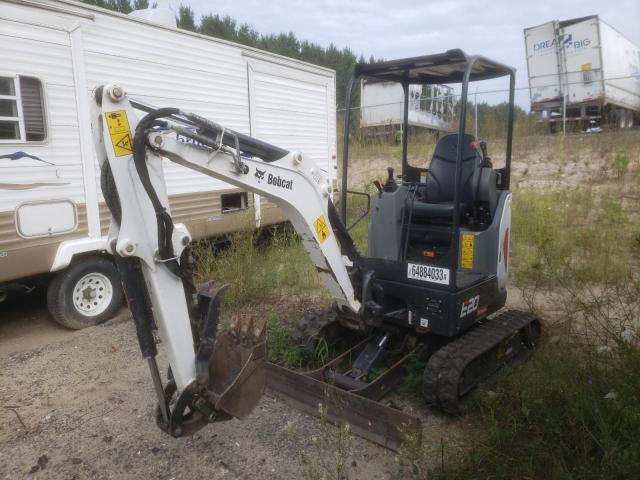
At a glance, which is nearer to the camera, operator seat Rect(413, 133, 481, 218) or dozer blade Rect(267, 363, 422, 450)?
dozer blade Rect(267, 363, 422, 450)

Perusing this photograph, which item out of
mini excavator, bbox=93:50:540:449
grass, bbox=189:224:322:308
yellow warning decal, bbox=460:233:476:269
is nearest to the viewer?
mini excavator, bbox=93:50:540:449

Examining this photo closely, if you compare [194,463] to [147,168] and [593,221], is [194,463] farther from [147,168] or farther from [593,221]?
[593,221]

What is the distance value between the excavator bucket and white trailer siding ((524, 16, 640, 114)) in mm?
15701

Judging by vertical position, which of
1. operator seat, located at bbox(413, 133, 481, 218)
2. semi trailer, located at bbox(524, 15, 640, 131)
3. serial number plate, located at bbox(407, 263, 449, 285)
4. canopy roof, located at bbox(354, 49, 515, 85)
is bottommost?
serial number plate, located at bbox(407, 263, 449, 285)

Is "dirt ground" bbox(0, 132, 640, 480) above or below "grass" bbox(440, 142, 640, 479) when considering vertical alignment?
below

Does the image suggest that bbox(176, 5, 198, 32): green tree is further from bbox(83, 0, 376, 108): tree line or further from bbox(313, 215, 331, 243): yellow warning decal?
bbox(313, 215, 331, 243): yellow warning decal

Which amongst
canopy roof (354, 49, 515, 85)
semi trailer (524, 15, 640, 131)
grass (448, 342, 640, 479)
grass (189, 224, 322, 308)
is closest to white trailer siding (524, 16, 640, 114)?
semi trailer (524, 15, 640, 131)

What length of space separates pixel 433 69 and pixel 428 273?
1.92 metres

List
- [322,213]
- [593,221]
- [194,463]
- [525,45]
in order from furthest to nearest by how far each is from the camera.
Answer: [525,45], [593,221], [322,213], [194,463]

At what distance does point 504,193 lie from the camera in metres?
4.41

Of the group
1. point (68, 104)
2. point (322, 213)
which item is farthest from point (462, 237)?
point (68, 104)

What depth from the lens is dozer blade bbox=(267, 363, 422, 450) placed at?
3.25m

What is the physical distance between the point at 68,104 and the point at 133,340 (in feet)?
8.60

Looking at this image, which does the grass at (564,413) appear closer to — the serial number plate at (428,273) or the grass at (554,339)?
the grass at (554,339)
